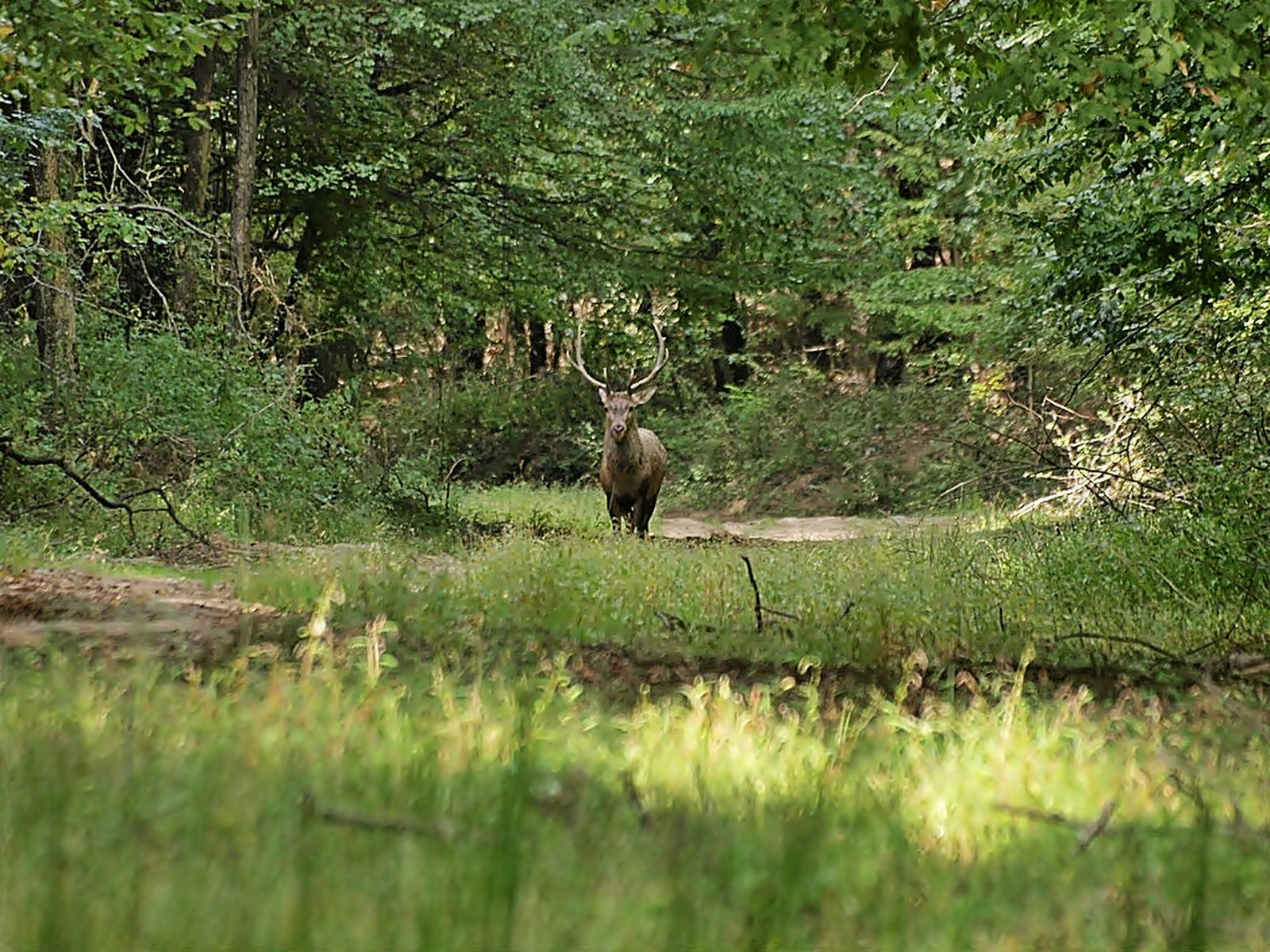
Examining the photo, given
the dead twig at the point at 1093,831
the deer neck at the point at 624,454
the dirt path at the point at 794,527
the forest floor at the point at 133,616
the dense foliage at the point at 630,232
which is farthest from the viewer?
the dirt path at the point at 794,527

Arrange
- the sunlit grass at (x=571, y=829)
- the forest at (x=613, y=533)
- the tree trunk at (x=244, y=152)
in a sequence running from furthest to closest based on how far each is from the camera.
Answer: the tree trunk at (x=244, y=152) < the forest at (x=613, y=533) < the sunlit grass at (x=571, y=829)

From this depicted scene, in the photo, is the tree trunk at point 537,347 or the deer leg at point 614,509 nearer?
the deer leg at point 614,509

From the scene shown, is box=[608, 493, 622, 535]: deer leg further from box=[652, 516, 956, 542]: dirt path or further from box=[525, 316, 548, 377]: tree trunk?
box=[525, 316, 548, 377]: tree trunk

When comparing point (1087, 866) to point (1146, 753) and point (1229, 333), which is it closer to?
point (1146, 753)

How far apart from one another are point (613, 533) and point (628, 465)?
2.11 meters

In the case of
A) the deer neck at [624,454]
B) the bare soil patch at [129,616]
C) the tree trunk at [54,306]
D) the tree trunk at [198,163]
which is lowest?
the bare soil patch at [129,616]

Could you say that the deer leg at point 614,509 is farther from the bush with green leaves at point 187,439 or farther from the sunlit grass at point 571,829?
the sunlit grass at point 571,829

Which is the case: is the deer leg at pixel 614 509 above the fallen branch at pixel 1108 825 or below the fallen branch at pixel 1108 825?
below

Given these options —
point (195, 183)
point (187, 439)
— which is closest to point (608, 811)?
point (187, 439)

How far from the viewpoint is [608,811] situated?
3076 mm

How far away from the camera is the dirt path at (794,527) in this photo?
59.4ft

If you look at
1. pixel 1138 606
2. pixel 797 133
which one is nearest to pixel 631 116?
pixel 797 133

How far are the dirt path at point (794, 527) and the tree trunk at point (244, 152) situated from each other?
624 centimetres

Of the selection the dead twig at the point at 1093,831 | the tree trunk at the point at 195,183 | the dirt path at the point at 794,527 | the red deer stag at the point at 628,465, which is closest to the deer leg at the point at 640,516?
the red deer stag at the point at 628,465
